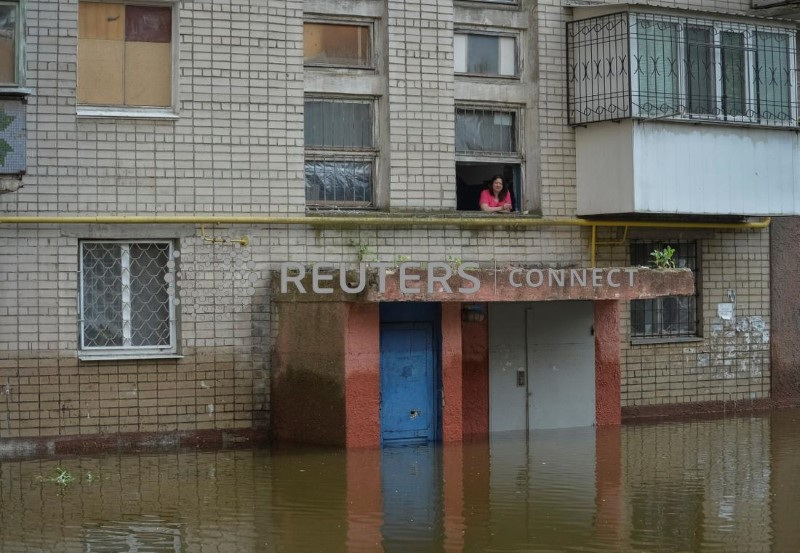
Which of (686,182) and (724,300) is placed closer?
(686,182)

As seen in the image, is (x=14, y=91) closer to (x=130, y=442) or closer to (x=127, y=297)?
(x=127, y=297)

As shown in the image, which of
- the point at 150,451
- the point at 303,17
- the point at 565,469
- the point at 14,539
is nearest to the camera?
the point at 14,539

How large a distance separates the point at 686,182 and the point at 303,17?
5.13 metres

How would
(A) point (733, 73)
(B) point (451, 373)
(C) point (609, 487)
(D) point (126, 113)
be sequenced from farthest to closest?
(A) point (733, 73) → (B) point (451, 373) → (D) point (126, 113) → (C) point (609, 487)

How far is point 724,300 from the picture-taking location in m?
17.9

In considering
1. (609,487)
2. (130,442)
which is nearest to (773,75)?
(609,487)

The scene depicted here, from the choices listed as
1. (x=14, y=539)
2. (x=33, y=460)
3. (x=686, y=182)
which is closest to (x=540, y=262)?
(x=686, y=182)

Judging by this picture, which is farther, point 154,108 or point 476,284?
point 154,108

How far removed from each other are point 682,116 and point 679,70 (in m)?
0.62

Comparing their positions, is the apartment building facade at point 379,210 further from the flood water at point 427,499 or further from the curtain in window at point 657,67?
the flood water at point 427,499

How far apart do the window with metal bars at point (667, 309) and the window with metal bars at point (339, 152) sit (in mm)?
3901

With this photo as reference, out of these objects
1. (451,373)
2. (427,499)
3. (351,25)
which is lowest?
(427,499)

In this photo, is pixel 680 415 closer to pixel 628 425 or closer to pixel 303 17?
pixel 628 425

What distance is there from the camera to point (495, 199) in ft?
54.3
